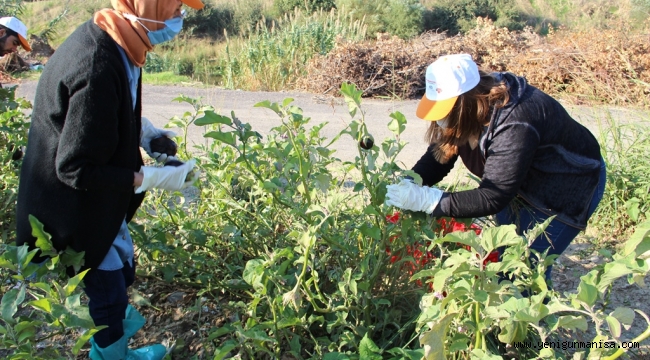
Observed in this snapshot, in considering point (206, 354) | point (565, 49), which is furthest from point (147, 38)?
point (565, 49)

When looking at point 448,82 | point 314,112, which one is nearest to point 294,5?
point 314,112

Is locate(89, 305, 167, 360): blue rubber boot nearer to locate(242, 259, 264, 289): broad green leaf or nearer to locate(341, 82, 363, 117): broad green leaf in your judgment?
locate(242, 259, 264, 289): broad green leaf

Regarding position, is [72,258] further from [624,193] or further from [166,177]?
[624,193]

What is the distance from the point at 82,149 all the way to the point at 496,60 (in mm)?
7536

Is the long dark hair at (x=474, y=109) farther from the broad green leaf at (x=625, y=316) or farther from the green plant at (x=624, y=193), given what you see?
the green plant at (x=624, y=193)

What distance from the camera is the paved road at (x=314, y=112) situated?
17.5ft

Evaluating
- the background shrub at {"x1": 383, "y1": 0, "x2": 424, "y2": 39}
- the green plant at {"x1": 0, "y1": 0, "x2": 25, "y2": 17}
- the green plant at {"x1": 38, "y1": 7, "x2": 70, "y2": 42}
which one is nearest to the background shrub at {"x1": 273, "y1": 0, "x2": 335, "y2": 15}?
the background shrub at {"x1": 383, "y1": 0, "x2": 424, "y2": 39}

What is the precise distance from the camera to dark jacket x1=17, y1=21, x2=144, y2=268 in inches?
59.1

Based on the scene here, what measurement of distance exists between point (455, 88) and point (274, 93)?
6.53 metres

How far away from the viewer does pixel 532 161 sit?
1979 millimetres

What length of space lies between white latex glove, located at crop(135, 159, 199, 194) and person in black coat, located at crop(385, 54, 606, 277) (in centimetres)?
69

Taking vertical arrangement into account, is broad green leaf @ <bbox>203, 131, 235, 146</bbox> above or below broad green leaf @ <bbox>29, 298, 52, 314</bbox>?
above

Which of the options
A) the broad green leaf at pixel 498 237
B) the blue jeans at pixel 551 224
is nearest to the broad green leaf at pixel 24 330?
the broad green leaf at pixel 498 237

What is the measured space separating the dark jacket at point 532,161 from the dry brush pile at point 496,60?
4.92 meters
